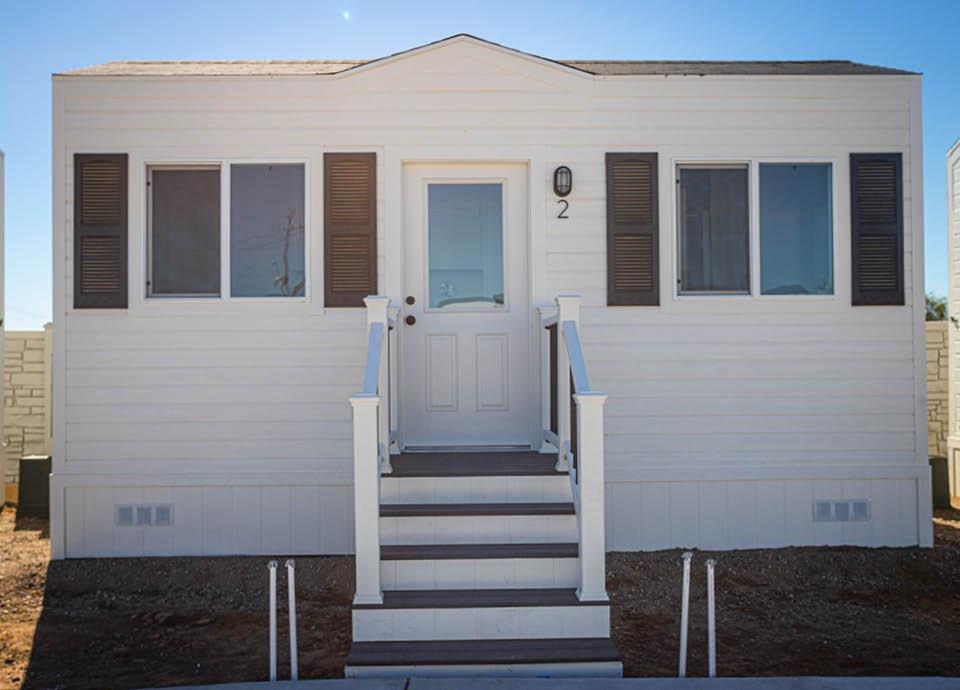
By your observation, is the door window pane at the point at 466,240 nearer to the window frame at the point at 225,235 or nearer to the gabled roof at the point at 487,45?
the window frame at the point at 225,235

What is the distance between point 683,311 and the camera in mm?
5992

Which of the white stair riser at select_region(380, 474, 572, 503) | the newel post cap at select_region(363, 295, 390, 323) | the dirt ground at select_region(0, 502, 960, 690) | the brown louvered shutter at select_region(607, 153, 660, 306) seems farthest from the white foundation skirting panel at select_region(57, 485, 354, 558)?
the brown louvered shutter at select_region(607, 153, 660, 306)

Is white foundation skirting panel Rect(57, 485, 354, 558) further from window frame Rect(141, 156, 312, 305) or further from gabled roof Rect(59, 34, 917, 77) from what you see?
gabled roof Rect(59, 34, 917, 77)

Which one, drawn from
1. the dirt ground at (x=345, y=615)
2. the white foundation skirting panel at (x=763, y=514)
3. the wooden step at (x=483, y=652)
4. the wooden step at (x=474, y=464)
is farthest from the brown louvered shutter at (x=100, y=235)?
the white foundation skirting panel at (x=763, y=514)

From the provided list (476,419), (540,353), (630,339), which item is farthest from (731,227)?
(476,419)

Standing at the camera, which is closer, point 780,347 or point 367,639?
point 367,639

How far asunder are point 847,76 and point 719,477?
3082mm

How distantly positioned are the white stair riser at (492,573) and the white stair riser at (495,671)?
0.52 metres

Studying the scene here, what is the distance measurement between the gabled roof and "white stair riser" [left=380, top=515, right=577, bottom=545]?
331cm

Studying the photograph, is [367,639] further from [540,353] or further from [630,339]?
[630,339]

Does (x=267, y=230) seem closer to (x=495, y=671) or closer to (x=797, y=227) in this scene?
(x=495, y=671)

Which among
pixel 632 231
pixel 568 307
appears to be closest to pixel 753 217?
pixel 632 231

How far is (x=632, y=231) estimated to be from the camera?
5.97m

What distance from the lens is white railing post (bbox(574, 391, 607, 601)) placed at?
4078 millimetres
